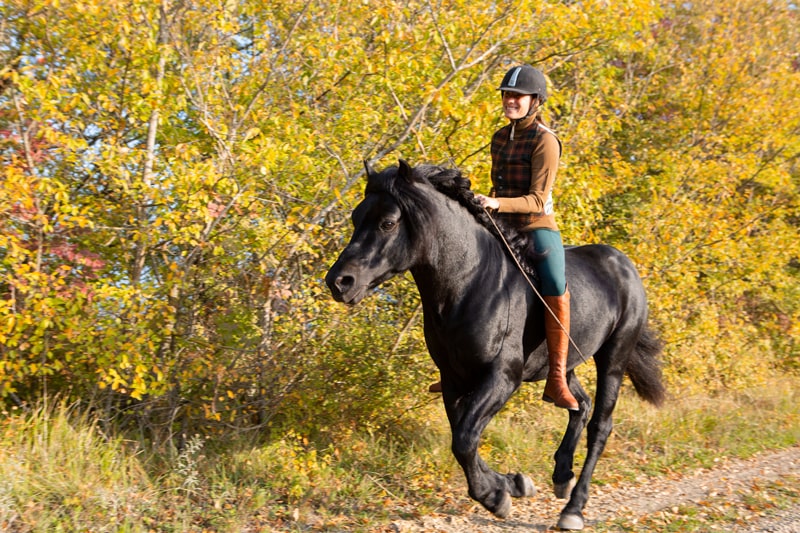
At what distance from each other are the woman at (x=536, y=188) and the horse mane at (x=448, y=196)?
9cm

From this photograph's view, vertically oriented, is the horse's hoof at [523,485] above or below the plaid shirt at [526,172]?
below

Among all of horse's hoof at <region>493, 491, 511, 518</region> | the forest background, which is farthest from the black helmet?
horse's hoof at <region>493, 491, 511, 518</region>

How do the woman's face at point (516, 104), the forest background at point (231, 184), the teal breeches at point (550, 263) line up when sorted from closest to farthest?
1. the woman's face at point (516, 104)
2. the teal breeches at point (550, 263)
3. the forest background at point (231, 184)

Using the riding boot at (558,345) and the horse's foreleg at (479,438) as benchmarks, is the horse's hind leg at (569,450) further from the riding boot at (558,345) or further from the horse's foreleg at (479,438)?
the horse's foreleg at (479,438)

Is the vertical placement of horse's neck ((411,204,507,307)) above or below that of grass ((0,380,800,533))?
above

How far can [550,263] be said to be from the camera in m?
4.87

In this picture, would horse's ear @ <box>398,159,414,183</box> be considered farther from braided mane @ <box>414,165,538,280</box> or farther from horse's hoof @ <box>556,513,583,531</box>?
horse's hoof @ <box>556,513,583,531</box>

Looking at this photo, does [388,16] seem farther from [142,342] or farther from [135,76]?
[142,342]

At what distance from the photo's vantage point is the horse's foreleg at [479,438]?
4.41m

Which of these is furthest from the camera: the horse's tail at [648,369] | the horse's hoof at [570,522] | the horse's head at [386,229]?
the horse's tail at [648,369]

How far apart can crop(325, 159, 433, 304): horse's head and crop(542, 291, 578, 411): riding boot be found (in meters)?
1.11

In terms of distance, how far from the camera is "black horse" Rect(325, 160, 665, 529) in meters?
4.25

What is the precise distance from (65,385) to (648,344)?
4.95 m

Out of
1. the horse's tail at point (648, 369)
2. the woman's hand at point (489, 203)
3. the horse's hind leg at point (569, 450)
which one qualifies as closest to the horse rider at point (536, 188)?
the woman's hand at point (489, 203)
